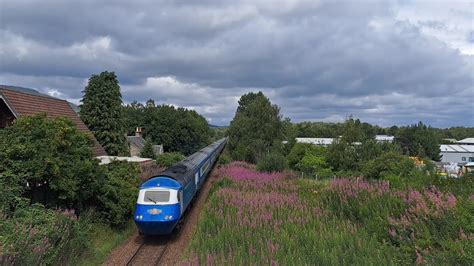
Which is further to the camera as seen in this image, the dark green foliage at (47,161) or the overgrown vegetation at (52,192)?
the dark green foliage at (47,161)

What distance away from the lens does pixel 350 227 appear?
33.6 ft

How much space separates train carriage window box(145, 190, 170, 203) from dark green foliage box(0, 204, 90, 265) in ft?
7.20

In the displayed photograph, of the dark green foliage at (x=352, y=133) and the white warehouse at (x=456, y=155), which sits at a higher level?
the dark green foliage at (x=352, y=133)

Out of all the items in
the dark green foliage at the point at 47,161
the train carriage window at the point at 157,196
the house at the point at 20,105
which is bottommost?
the train carriage window at the point at 157,196

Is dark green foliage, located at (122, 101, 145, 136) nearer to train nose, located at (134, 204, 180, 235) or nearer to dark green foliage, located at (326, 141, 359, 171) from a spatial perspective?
dark green foliage, located at (326, 141, 359, 171)

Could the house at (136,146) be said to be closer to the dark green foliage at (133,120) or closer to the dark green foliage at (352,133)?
the dark green foliage at (133,120)

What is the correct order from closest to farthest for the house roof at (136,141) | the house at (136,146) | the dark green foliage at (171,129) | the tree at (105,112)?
1. the tree at (105,112)
2. the house at (136,146)
3. the house roof at (136,141)
4. the dark green foliage at (171,129)

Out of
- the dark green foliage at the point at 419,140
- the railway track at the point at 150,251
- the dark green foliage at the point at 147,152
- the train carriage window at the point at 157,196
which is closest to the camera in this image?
the railway track at the point at 150,251

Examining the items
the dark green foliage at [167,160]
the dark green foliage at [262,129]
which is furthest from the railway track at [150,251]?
the dark green foliage at [167,160]

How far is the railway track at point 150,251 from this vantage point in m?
12.0

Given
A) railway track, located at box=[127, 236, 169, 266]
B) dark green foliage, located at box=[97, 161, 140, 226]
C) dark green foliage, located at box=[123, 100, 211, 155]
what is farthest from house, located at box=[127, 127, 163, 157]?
railway track, located at box=[127, 236, 169, 266]

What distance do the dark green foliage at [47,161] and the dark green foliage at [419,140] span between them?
89.7 meters

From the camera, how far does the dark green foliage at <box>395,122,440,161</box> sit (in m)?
93.6

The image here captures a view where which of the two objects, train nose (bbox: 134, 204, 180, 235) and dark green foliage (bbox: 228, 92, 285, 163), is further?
dark green foliage (bbox: 228, 92, 285, 163)
